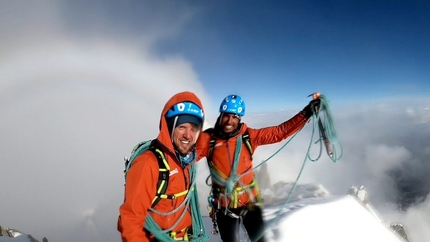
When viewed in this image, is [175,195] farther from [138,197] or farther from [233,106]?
[233,106]

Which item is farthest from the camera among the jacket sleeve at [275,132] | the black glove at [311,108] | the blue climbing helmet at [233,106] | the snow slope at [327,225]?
the snow slope at [327,225]

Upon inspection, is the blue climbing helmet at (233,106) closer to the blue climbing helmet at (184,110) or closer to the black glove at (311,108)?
the black glove at (311,108)

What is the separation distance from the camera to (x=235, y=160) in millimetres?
5090

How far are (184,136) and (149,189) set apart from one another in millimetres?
681

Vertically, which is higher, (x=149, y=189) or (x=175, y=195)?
(x=149, y=189)

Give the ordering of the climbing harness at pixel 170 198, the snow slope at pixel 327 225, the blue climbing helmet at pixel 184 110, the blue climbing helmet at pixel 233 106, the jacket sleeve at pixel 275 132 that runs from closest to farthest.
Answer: the climbing harness at pixel 170 198, the blue climbing helmet at pixel 184 110, the blue climbing helmet at pixel 233 106, the jacket sleeve at pixel 275 132, the snow slope at pixel 327 225

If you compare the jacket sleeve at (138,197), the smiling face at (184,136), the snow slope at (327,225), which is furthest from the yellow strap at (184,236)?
the snow slope at (327,225)

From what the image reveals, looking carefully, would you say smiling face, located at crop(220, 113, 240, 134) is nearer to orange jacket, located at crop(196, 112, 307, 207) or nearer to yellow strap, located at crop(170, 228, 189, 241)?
orange jacket, located at crop(196, 112, 307, 207)

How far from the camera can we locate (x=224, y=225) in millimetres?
5242

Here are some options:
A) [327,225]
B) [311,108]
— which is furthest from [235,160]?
[327,225]

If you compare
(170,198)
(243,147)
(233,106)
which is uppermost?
(233,106)

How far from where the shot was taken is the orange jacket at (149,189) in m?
2.32

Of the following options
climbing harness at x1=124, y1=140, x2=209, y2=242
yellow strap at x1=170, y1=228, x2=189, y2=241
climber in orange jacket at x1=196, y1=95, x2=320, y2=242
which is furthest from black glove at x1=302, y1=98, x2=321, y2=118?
yellow strap at x1=170, y1=228, x2=189, y2=241

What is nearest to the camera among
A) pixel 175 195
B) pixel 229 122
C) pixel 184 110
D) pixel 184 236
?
pixel 184 110
